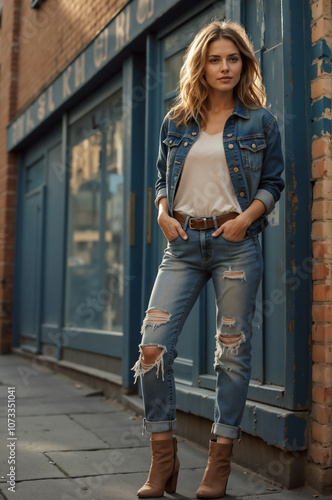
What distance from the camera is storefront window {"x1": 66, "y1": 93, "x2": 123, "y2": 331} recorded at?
230 inches

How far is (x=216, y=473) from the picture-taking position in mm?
2709

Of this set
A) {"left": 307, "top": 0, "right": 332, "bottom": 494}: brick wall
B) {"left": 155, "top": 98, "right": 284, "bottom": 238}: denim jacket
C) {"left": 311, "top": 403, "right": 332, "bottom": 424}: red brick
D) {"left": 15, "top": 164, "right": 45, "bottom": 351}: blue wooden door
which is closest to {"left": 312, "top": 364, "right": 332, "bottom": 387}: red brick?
{"left": 307, "top": 0, "right": 332, "bottom": 494}: brick wall

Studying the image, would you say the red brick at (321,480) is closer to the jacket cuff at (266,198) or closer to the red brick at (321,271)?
the red brick at (321,271)

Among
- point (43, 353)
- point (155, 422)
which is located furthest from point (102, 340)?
point (155, 422)

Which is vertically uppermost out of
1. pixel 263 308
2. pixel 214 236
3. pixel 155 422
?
pixel 214 236

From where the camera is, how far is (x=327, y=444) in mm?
2939

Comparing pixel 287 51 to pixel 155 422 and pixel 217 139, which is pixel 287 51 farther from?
pixel 155 422

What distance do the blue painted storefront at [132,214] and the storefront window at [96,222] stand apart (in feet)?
0.06

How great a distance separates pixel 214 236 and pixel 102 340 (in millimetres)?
3278

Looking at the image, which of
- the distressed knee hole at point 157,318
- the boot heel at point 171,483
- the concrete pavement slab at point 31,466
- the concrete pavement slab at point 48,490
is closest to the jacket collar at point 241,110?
the distressed knee hole at point 157,318

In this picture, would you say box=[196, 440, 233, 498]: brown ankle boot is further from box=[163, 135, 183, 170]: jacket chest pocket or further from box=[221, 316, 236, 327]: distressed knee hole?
box=[163, 135, 183, 170]: jacket chest pocket

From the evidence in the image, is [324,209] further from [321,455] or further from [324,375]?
[321,455]

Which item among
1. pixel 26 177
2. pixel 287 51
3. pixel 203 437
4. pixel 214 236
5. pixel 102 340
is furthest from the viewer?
pixel 26 177

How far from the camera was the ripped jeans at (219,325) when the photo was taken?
273 centimetres
